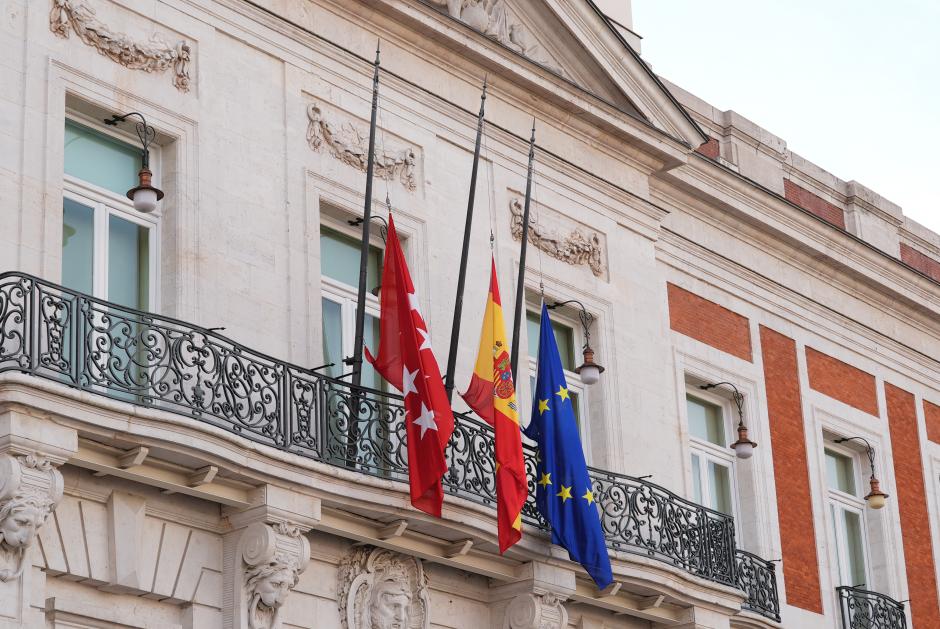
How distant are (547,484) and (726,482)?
14.8 ft

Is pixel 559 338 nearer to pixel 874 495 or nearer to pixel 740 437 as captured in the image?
pixel 740 437

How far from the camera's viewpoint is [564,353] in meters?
18.4

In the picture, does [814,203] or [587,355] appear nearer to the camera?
[587,355]

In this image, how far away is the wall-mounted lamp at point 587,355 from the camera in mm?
16922

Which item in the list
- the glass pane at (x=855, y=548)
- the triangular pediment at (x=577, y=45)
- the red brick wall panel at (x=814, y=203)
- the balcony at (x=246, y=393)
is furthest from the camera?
the red brick wall panel at (x=814, y=203)

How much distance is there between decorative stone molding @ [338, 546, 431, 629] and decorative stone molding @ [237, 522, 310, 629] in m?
0.91

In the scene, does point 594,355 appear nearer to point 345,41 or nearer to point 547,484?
point 547,484

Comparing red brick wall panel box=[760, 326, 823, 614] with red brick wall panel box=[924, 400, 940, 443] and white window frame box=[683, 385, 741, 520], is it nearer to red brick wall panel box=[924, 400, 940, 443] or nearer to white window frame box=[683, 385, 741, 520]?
white window frame box=[683, 385, 741, 520]

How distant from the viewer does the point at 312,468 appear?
14070 millimetres

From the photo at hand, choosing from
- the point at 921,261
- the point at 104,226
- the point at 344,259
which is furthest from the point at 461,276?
the point at 921,261

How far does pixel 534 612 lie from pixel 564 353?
3.31m

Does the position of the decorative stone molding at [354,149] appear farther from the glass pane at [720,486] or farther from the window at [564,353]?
the glass pane at [720,486]

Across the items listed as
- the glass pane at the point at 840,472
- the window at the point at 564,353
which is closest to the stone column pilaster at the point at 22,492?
the window at the point at 564,353

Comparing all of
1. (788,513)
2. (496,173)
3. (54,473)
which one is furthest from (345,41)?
(788,513)
